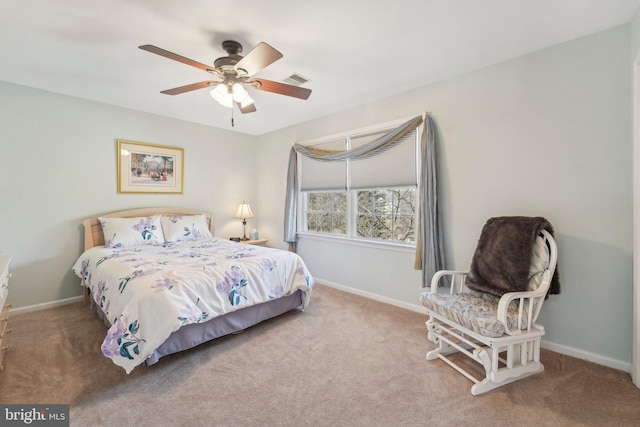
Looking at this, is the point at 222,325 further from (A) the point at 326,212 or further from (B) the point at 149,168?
(B) the point at 149,168

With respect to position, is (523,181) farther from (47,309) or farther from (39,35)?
(47,309)

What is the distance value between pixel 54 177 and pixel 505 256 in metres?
4.56

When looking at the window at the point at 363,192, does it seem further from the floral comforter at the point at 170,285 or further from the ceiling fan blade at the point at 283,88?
the ceiling fan blade at the point at 283,88

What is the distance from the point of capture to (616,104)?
2.02 metres

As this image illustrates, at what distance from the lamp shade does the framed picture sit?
91 cm

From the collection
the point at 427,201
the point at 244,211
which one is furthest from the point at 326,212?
the point at 427,201

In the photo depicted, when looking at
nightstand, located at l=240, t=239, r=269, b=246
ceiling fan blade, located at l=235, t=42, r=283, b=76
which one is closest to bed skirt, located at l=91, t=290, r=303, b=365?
nightstand, located at l=240, t=239, r=269, b=246

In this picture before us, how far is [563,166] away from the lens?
2213 millimetres

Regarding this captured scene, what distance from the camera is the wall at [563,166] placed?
2021 millimetres

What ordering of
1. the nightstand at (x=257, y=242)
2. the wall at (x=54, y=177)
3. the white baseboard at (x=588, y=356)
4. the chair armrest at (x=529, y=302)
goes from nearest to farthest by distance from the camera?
the chair armrest at (x=529, y=302) → the white baseboard at (x=588, y=356) → the wall at (x=54, y=177) → the nightstand at (x=257, y=242)

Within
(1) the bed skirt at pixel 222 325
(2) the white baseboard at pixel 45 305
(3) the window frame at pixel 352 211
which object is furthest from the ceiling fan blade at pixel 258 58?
(2) the white baseboard at pixel 45 305

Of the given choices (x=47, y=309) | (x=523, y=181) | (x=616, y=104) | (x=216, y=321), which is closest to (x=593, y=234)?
(x=523, y=181)

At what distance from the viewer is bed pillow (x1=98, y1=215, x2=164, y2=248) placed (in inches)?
130

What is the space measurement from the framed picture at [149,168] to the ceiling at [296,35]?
0.88 meters
